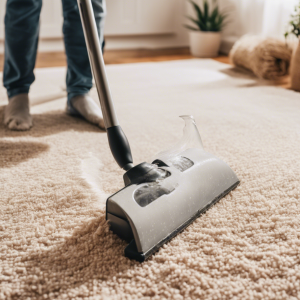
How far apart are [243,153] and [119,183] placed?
1.13ft

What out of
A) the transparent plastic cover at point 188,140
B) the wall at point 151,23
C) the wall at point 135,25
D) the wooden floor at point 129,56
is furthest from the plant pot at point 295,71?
the wall at point 135,25

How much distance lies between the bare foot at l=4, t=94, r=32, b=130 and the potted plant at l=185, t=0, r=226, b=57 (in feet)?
5.75

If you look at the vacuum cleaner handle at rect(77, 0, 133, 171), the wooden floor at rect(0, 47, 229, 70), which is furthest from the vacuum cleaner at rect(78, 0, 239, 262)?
the wooden floor at rect(0, 47, 229, 70)

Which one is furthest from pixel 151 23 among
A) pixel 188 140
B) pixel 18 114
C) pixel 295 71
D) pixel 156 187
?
pixel 156 187

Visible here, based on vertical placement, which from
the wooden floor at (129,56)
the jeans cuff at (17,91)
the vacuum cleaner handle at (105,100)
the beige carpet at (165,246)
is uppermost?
the vacuum cleaner handle at (105,100)

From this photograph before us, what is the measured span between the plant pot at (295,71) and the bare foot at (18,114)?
113 cm

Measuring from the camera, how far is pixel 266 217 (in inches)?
25.0

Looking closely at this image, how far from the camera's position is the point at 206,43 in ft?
8.57

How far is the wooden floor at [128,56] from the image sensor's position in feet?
7.65

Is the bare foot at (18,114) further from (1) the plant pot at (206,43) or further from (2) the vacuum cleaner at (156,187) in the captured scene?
(1) the plant pot at (206,43)

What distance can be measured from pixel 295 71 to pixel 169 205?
4.13 ft

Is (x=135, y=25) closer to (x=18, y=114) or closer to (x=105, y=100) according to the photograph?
(x=18, y=114)

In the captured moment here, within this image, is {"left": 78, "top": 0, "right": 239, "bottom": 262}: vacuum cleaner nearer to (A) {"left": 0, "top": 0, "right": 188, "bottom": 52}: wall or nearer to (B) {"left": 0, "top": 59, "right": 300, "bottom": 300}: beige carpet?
(B) {"left": 0, "top": 59, "right": 300, "bottom": 300}: beige carpet

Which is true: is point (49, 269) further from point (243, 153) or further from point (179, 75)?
point (179, 75)
